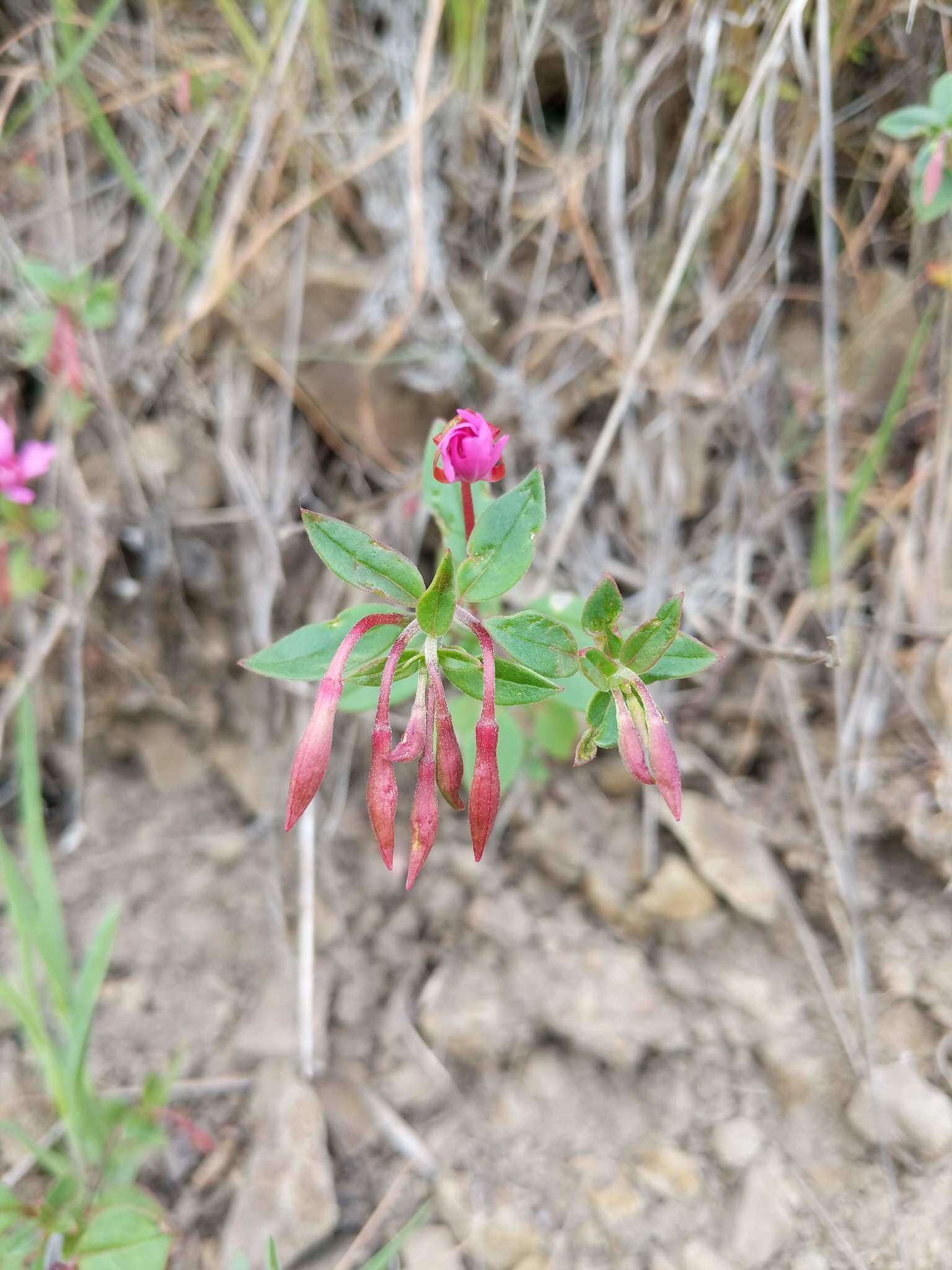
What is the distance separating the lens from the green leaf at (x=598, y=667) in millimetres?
1360

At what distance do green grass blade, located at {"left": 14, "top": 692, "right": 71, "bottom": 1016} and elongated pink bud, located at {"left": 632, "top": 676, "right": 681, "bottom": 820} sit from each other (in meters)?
1.33

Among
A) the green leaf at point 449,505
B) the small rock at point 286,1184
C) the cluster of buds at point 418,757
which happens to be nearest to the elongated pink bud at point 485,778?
the cluster of buds at point 418,757

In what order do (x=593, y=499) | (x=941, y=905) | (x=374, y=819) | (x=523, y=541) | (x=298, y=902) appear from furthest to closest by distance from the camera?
(x=593, y=499) → (x=298, y=902) → (x=941, y=905) → (x=523, y=541) → (x=374, y=819)

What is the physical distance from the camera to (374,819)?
117 centimetres

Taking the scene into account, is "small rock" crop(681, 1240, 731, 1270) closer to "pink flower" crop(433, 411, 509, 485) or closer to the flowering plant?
the flowering plant

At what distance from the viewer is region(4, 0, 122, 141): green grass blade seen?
7.61 ft

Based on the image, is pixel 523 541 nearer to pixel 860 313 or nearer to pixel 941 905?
pixel 941 905

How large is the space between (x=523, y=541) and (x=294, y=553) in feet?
3.98

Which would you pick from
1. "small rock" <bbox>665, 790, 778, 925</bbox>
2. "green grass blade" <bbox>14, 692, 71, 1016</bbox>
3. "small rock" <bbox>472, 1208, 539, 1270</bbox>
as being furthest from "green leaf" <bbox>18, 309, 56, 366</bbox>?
"small rock" <bbox>472, 1208, 539, 1270</bbox>

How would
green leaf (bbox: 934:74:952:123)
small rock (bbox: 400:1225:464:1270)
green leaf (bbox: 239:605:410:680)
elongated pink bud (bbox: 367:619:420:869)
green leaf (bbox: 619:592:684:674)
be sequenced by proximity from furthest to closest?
green leaf (bbox: 934:74:952:123) → small rock (bbox: 400:1225:464:1270) → green leaf (bbox: 239:605:410:680) → green leaf (bbox: 619:592:684:674) → elongated pink bud (bbox: 367:619:420:869)

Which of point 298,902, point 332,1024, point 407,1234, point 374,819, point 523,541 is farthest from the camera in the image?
point 298,902

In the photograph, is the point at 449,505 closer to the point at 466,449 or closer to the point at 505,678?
the point at 466,449

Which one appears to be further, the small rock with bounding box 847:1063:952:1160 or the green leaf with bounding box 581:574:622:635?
the small rock with bounding box 847:1063:952:1160

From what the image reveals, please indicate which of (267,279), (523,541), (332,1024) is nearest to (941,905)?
(523,541)
